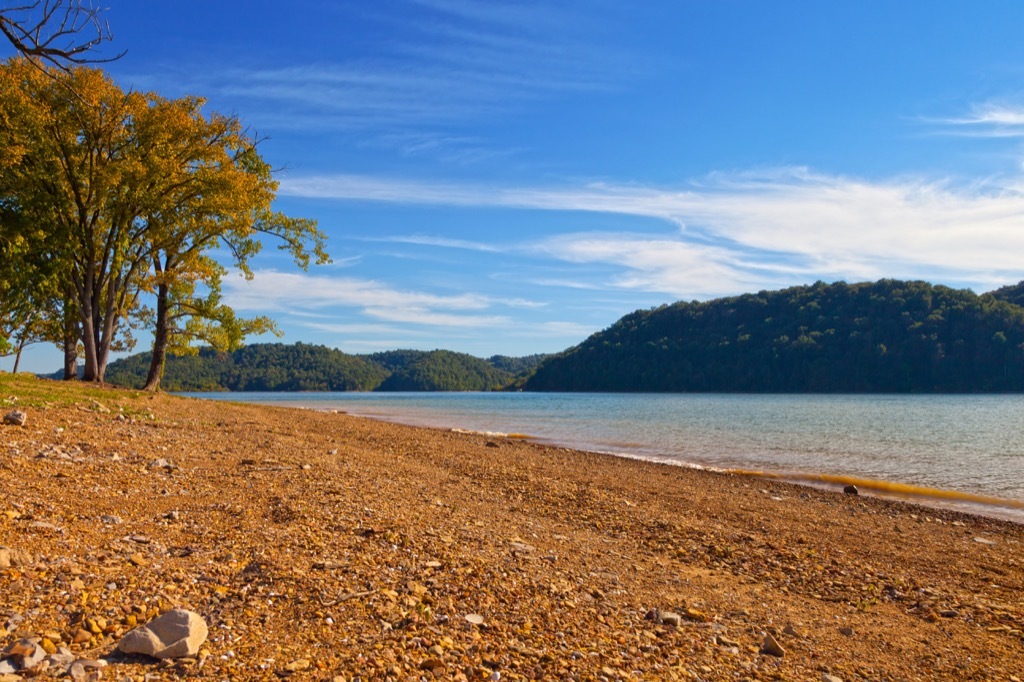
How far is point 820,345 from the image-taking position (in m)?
149

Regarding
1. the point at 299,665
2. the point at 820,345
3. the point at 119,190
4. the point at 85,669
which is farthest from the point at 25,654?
the point at 820,345

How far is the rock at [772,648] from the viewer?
17.9ft

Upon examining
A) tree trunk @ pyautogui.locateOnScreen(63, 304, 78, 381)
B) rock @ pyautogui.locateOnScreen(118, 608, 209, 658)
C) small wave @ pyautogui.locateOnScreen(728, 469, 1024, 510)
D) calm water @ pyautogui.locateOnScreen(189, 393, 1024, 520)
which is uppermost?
tree trunk @ pyautogui.locateOnScreen(63, 304, 78, 381)

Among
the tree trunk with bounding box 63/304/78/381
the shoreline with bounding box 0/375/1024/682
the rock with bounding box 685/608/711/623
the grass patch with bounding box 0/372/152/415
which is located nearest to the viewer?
the shoreline with bounding box 0/375/1024/682

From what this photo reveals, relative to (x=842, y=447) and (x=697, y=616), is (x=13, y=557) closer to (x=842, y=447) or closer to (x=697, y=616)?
(x=697, y=616)

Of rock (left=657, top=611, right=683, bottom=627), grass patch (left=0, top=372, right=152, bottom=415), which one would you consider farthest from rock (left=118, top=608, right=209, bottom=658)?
grass patch (left=0, top=372, right=152, bottom=415)

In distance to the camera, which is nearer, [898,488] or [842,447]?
[898,488]

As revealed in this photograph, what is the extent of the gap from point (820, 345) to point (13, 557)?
16272 cm

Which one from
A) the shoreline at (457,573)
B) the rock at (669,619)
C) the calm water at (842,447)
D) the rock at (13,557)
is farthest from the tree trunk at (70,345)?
the rock at (669,619)

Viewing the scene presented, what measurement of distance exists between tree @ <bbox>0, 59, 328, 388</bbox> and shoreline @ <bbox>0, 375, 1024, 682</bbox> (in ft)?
47.4

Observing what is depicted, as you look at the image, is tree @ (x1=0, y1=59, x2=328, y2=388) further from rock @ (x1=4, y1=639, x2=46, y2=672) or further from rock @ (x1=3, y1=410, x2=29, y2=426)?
rock @ (x1=4, y1=639, x2=46, y2=672)

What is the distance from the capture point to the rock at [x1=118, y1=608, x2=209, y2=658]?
395cm

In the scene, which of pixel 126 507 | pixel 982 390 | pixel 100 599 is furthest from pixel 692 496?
pixel 982 390

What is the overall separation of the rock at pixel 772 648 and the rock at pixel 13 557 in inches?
235
